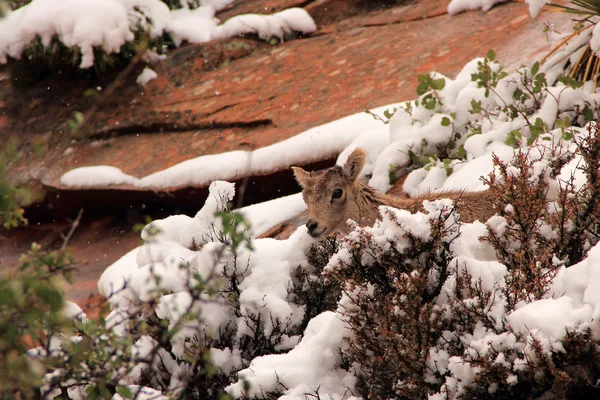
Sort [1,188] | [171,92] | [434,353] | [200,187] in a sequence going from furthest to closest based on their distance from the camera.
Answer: [171,92] → [200,187] → [434,353] → [1,188]

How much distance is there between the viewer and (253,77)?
10.9 metres

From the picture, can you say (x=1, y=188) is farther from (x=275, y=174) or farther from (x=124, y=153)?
(x=124, y=153)

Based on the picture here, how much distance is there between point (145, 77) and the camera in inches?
462

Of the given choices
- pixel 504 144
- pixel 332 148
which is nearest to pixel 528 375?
pixel 504 144

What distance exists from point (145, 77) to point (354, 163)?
7.26 meters

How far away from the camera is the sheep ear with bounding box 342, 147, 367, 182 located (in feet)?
17.9

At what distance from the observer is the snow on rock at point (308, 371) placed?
3621 millimetres

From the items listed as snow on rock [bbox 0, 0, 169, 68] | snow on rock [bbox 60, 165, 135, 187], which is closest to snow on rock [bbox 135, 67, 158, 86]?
snow on rock [bbox 0, 0, 169, 68]

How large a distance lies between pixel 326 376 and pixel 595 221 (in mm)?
1834

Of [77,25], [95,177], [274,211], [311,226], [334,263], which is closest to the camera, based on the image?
[334,263]

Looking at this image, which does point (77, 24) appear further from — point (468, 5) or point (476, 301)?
point (476, 301)

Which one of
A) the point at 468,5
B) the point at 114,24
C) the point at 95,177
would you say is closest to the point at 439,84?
the point at 468,5

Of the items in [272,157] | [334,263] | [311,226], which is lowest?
[272,157]

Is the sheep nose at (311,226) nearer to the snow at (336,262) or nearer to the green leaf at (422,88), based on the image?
the snow at (336,262)
